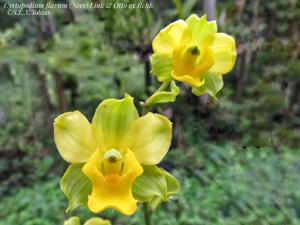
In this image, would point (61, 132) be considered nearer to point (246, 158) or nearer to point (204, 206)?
point (204, 206)

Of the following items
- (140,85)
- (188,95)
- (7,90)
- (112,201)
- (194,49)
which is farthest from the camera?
(7,90)

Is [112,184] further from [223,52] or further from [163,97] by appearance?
[223,52]

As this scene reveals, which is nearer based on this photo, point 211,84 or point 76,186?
point 76,186

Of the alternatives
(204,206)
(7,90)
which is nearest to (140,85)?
(204,206)

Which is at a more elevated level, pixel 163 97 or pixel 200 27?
pixel 200 27

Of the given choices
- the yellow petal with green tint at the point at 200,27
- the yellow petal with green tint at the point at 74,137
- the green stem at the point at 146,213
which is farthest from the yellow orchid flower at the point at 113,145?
the yellow petal with green tint at the point at 200,27

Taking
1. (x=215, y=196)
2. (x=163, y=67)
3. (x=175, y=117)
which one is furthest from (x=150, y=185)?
(x=175, y=117)

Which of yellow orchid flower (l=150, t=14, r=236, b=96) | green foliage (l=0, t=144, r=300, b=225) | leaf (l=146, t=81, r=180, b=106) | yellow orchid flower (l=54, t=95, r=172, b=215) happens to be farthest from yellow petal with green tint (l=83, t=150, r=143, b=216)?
green foliage (l=0, t=144, r=300, b=225)
